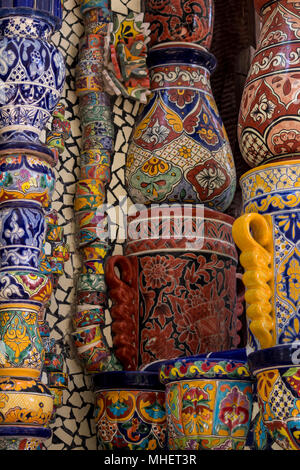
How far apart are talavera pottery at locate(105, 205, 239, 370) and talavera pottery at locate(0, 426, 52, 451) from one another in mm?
331

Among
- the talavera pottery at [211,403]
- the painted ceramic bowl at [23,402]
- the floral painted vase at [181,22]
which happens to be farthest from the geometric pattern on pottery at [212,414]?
the floral painted vase at [181,22]

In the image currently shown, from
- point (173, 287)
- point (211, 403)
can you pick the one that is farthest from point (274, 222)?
point (173, 287)

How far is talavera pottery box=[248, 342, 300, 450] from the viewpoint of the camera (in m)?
1.34

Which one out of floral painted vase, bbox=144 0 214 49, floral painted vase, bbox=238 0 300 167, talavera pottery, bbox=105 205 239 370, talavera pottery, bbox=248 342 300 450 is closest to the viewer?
talavera pottery, bbox=248 342 300 450

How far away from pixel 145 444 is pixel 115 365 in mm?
205

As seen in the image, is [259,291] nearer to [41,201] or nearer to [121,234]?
[41,201]

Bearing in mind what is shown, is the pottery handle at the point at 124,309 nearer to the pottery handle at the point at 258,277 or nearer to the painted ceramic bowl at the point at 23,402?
the painted ceramic bowl at the point at 23,402

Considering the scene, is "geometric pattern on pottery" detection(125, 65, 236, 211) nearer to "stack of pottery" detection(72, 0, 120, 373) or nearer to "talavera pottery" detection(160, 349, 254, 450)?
"stack of pottery" detection(72, 0, 120, 373)

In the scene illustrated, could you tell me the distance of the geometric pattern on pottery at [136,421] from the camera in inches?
67.7

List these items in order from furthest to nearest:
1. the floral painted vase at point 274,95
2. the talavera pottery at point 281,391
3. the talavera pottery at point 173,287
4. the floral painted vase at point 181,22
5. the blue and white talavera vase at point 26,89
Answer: the floral painted vase at point 181,22 < the talavera pottery at point 173,287 < the blue and white talavera vase at point 26,89 < the floral painted vase at point 274,95 < the talavera pottery at point 281,391

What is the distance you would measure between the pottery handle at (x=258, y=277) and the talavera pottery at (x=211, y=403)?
13 centimetres

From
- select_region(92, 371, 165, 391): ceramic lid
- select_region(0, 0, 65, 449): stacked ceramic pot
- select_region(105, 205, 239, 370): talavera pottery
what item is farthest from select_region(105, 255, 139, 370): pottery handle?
select_region(0, 0, 65, 449): stacked ceramic pot

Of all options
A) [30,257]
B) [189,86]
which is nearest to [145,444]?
[30,257]

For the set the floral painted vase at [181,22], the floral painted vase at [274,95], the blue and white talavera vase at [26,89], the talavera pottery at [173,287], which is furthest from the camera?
the floral painted vase at [181,22]
